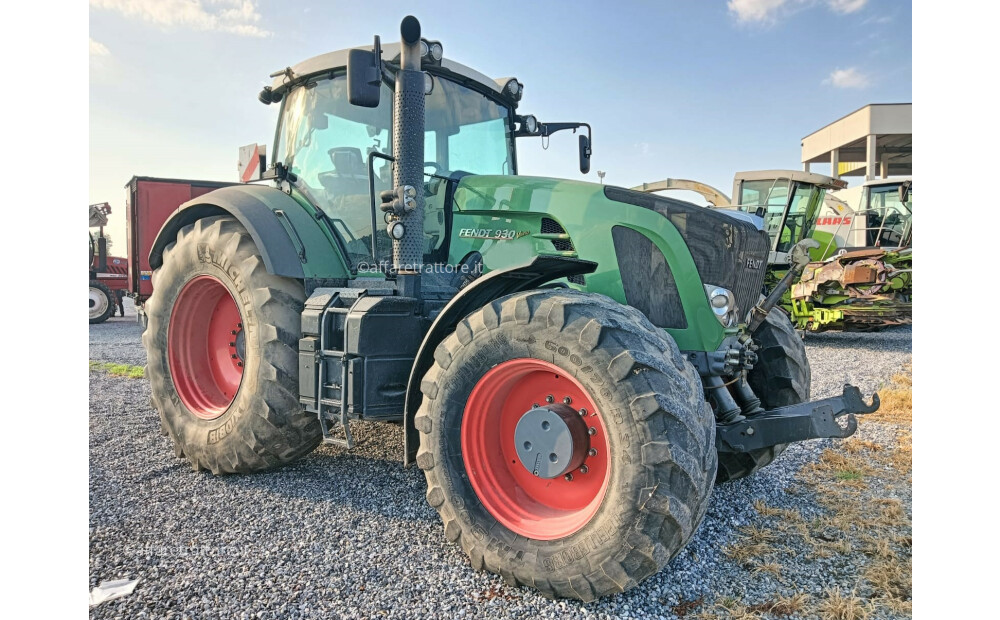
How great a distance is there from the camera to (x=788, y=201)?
12.5 metres

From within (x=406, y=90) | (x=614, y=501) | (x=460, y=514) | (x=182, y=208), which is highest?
(x=406, y=90)

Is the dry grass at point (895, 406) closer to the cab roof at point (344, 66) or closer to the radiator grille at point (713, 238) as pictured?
the radiator grille at point (713, 238)

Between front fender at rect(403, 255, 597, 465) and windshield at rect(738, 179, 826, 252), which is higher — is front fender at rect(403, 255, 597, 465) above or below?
below

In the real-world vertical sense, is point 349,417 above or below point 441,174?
below

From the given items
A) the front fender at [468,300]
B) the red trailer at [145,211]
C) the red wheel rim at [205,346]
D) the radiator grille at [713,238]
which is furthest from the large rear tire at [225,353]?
the red trailer at [145,211]

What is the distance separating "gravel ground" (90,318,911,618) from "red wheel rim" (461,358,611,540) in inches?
12.3

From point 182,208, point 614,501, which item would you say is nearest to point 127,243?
point 182,208

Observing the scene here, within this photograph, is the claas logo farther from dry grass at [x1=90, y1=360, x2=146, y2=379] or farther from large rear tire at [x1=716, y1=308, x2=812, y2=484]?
dry grass at [x1=90, y1=360, x2=146, y2=379]

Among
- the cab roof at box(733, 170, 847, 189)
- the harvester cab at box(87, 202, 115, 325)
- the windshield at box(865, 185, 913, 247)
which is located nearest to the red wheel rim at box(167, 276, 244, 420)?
the cab roof at box(733, 170, 847, 189)

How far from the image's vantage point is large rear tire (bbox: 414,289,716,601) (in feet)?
8.08

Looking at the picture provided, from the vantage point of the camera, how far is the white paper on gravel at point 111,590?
259 cm

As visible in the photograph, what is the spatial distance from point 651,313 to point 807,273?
971 centimetres

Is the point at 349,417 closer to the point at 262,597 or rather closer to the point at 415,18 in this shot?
the point at 262,597

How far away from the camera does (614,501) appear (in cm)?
252
